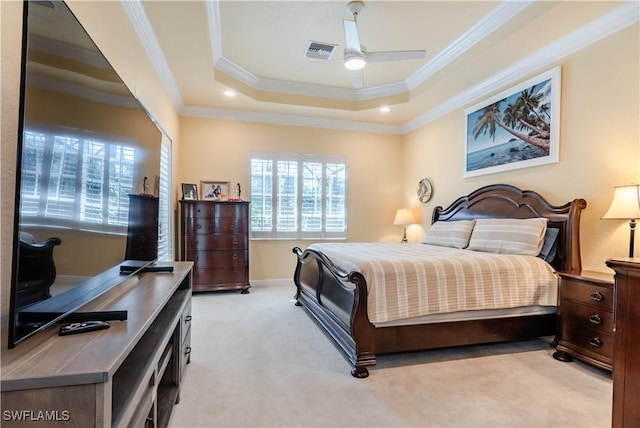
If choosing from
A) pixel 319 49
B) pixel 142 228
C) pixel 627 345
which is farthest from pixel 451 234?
pixel 142 228

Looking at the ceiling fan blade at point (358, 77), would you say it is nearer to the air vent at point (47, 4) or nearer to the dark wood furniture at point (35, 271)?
the air vent at point (47, 4)

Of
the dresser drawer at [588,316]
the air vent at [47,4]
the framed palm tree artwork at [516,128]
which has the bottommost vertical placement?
the dresser drawer at [588,316]

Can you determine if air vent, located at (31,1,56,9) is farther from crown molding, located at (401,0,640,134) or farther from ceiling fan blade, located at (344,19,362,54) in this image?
crown molding, located at (401,0,640,134)

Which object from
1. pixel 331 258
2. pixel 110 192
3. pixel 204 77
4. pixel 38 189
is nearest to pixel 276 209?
pixel 204 77

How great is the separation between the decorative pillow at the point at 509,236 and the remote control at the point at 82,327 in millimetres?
3174

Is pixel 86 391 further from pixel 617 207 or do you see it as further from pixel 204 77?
pixel 204 77

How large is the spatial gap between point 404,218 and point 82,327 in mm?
4750

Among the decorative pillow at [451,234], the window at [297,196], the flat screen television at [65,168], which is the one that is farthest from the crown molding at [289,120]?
the flat screen television at [65,168]

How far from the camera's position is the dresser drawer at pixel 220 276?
4512 mm

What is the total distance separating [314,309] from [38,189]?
2.78 meters

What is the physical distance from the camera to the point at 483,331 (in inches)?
104

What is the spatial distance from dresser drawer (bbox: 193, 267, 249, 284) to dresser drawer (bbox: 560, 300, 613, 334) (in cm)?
371

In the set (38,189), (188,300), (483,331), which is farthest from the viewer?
(483,331)

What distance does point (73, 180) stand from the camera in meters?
1.14
